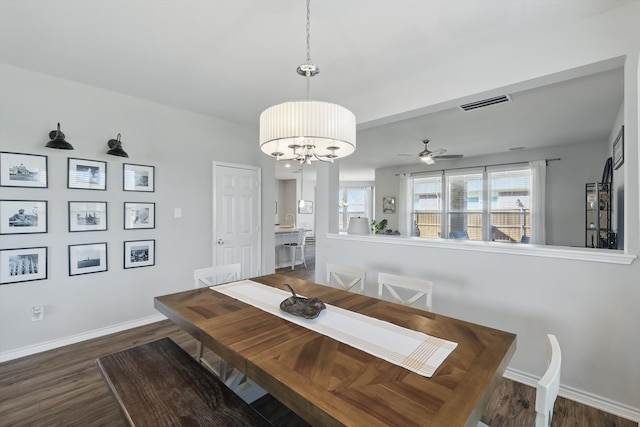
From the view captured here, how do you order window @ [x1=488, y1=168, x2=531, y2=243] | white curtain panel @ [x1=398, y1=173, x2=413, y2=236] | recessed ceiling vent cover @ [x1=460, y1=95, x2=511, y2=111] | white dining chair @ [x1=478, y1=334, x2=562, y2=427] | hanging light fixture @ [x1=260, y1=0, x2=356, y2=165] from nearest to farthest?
white dining chair @ [x1=478, y1=334, x2=562, y2=427] < hanging light fixture @ [x1=260, y1=0, x2=356, y2=165] < recessed ceiling vent cover @ [x1=460, y1=95, x2=511, y2=111] < window @ [x1=488, y1=168, x2=531, y2=243] < white curtain panel @ [x1=398, y1=173, x2=413, y2=236]

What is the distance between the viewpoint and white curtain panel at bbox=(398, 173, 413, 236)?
777 cm

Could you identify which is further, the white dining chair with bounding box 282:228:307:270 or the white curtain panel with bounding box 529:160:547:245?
the white dining chair with bounding box 282:228:307:270

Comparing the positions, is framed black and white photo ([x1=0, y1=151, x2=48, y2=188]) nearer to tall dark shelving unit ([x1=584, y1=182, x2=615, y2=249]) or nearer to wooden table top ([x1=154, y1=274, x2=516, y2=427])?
wooden table top ([x1=154, y1=274, x2=516, y2=427])

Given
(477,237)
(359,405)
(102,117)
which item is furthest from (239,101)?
(477,237)

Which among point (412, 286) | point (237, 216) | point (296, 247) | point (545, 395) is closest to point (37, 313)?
point (237, 216)

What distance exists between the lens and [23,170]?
2682mm

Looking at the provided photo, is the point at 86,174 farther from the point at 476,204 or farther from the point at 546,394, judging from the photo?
the point at 476,204

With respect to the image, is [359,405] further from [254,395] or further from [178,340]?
[178,340]

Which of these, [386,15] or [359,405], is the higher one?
[386,15]

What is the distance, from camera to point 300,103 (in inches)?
63.5

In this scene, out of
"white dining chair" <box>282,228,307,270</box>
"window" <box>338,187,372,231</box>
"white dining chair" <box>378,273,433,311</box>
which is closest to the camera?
"white dining chair" <box>378,273,433,311</box>

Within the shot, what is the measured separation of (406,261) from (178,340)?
2498mm

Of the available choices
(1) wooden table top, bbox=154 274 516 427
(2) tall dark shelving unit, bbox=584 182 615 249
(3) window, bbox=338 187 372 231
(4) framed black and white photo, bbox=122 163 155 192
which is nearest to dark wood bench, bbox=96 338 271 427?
(1) wooden table top, bbox=154 274 516 427

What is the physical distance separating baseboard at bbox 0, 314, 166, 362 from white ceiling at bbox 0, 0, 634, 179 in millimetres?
2619
